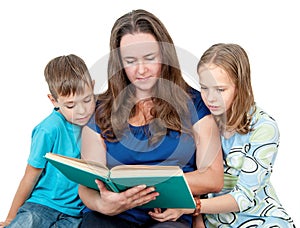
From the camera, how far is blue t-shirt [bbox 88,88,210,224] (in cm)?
263

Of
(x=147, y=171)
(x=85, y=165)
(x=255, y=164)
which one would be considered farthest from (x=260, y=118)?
(x=85, y=165)

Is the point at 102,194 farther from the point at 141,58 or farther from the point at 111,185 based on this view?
the point at 141,58

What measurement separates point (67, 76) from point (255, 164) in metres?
0.96

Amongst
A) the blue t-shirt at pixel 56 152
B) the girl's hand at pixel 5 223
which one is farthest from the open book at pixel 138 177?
the girl's hand at pixel 5 223

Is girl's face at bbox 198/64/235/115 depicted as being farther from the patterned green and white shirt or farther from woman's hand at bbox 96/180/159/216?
woman's hand at bbox 96/180/159/216

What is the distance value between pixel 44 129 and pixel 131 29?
2.08 feet

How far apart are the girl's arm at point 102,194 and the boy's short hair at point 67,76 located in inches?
7.9

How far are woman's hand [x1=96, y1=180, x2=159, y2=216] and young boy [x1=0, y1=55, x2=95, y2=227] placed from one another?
37 cm

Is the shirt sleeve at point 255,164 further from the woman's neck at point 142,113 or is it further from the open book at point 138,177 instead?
the woman's neck at point 142,113

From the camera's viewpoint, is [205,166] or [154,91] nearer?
[205,166]

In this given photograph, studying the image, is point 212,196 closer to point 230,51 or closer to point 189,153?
point 189,153

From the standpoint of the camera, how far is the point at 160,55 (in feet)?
8.57

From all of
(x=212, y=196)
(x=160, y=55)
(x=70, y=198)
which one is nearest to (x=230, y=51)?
(x=160, y=55)

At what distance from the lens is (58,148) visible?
2.83 m
